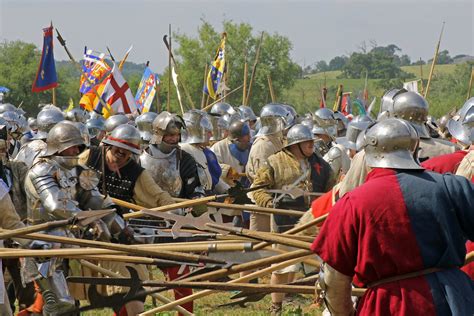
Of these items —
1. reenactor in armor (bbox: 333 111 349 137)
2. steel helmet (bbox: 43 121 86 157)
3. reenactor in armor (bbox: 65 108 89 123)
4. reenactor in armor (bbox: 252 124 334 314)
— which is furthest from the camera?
reenactor in armor (bbox: 65 108 89 123)

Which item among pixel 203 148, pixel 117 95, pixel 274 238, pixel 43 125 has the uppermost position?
pixel 117 95

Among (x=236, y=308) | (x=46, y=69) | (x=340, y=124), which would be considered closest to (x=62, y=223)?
(x=236, y=308)

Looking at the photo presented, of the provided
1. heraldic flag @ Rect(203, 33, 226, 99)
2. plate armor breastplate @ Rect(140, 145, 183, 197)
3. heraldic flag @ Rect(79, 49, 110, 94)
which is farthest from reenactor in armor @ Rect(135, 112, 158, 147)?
heraldic flag @ Rect(203, 33, 226, 99)

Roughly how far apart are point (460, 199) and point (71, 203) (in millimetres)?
3652

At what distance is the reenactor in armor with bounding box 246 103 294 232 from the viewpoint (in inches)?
494

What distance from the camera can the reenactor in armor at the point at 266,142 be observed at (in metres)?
12.6

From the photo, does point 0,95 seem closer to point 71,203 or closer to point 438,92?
point 71,203

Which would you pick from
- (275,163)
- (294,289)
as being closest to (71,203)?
(294,289)

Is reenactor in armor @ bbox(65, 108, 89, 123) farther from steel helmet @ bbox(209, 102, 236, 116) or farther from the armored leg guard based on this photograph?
the armored leg guard

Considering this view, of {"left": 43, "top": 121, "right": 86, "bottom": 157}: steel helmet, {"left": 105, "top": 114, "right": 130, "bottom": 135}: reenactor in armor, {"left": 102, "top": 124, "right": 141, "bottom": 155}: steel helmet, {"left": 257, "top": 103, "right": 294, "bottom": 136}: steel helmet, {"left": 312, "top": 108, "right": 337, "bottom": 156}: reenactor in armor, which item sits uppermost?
{"left": 43, "top": 121, "right": 86, "bottom": 157}: steel helmet

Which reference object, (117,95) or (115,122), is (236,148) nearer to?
(115,122)

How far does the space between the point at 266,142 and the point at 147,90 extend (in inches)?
369

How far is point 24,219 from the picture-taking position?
9.73 meters

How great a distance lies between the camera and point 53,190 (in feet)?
27.5
